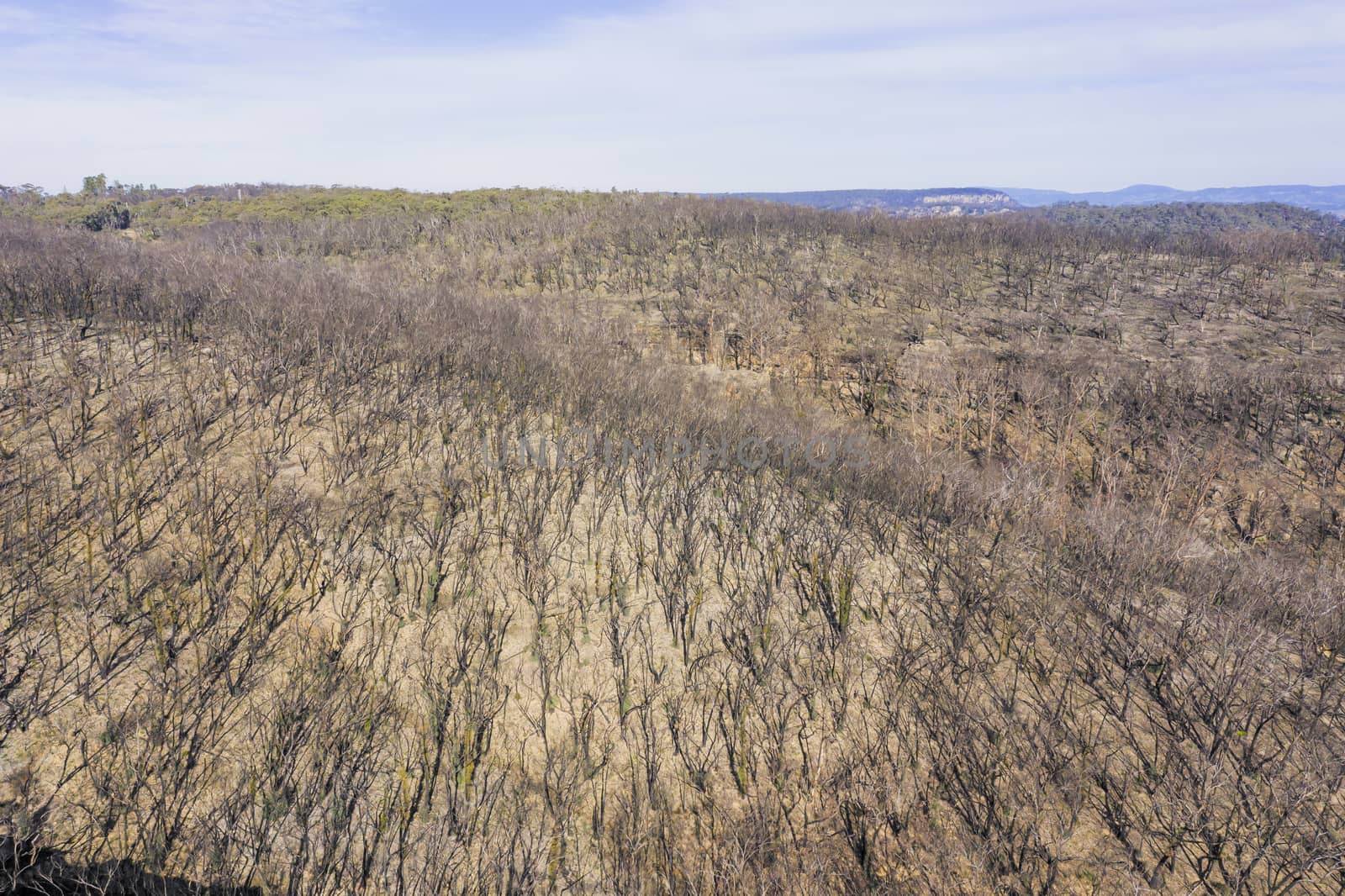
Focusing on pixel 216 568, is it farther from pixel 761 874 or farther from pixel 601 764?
pixel 761 874

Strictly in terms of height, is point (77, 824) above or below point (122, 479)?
below

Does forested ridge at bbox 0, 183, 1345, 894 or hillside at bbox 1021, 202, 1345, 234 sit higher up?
hillside at bbox 1021, 202, 1345, 234

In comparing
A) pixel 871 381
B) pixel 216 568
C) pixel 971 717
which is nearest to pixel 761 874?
pixel 971 717

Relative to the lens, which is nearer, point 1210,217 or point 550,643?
point 550,643

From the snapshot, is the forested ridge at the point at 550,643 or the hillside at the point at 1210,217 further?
the hillside at the point at 1210,217

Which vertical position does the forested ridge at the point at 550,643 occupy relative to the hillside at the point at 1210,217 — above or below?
below

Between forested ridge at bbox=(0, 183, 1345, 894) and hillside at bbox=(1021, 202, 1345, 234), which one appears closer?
forested ridge at bbox=(0, 183, 1345, 894)

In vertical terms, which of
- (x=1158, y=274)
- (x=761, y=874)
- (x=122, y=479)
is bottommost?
(x=761, y=874)

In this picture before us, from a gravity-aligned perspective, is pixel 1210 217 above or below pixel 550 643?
above
